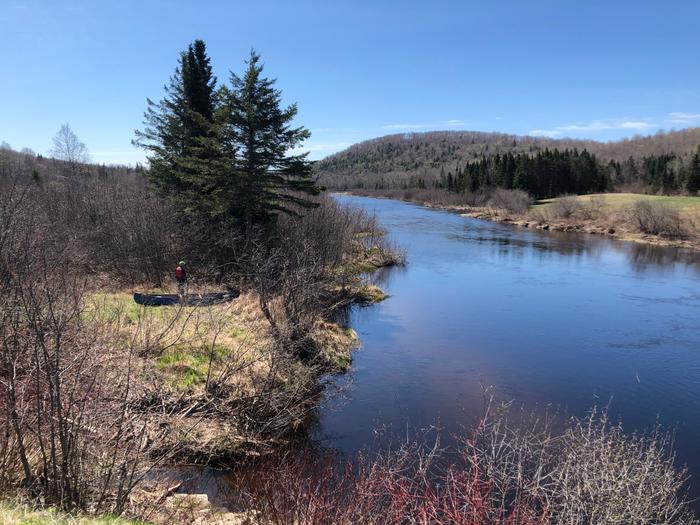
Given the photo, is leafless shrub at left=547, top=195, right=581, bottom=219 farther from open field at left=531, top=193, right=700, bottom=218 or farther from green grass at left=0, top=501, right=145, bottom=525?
green grass at left=0, top=501, right=145, bottom=525

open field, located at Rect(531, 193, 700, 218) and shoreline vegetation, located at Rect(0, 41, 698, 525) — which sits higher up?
open field, located at Rect(531, 193, 700, 218)

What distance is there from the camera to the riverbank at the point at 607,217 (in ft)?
168

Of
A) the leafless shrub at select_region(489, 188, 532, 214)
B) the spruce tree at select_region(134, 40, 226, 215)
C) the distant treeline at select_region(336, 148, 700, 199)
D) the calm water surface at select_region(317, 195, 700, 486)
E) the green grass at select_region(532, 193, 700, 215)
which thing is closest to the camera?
the calm water surface at select_region(317, 195, 700, 486)

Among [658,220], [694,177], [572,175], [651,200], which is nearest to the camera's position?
[658,220]

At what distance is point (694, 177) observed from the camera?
235ft

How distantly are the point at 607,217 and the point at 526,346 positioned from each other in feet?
165

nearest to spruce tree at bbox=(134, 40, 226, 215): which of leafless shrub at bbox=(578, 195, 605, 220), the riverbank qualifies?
the riverbank

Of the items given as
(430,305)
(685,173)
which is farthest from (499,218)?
(430,305)

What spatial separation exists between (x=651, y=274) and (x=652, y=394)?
72.8ft

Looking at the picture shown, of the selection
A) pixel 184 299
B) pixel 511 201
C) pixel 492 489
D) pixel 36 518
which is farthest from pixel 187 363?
pixel 511 201

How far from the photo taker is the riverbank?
168ft

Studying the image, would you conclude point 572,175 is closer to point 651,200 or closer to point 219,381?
point 651,200

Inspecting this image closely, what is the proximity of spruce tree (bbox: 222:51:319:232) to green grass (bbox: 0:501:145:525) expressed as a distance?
1868 centimetres

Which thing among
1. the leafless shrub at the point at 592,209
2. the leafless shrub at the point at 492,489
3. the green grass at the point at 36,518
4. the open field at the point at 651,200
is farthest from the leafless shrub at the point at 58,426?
the leafless shrub at the point at 592,209
